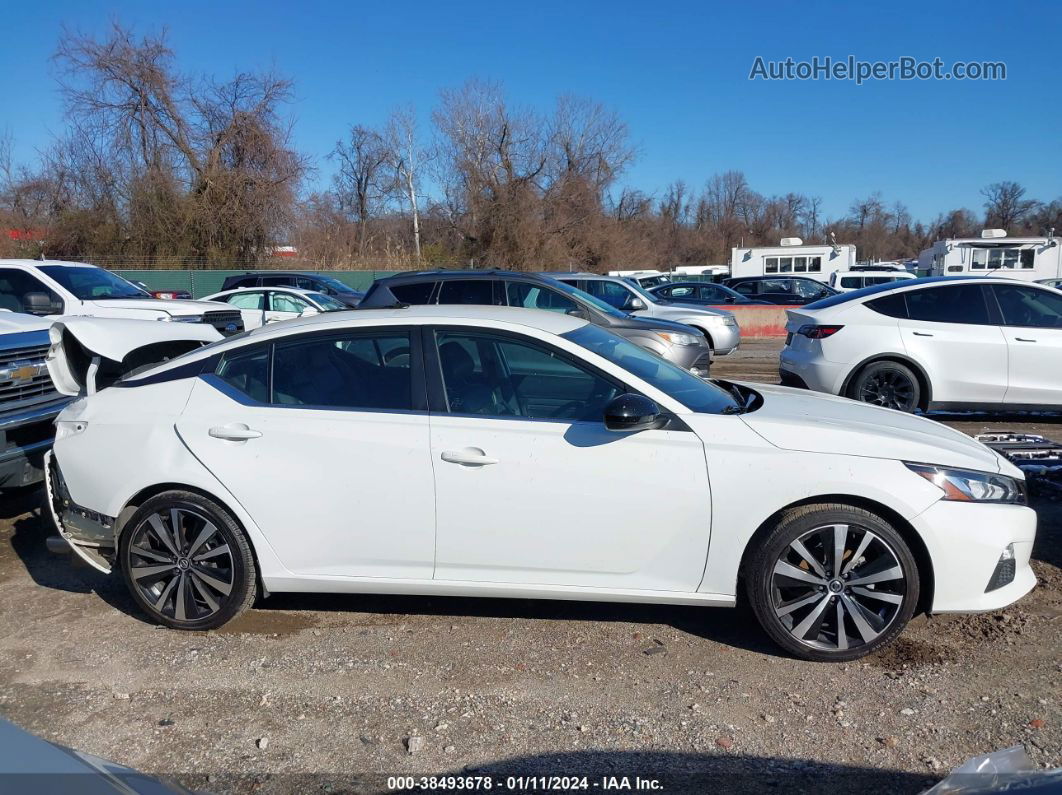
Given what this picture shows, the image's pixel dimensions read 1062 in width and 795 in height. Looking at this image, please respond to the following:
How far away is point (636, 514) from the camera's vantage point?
12.7 ft

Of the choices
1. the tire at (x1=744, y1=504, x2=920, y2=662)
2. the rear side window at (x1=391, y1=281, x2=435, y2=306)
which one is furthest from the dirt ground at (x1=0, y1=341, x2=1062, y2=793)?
the rear side window at (x1=391, y1=281, x2=435, y2=306)

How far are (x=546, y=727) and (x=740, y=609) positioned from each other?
1593mm

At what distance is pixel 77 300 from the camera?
10.6m

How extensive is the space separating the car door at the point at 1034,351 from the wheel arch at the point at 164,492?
7.56 m

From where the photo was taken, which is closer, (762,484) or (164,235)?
(762,484)

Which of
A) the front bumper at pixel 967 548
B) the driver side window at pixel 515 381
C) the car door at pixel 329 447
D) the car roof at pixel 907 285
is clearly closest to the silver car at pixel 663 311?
the car roof at pixel 907 285

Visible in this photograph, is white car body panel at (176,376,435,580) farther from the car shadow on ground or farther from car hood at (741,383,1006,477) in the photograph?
car hood at (741,383,1006,477)

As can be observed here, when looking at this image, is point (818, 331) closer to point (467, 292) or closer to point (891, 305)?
point (891, 305)

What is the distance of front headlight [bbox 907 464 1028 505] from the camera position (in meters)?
3.81

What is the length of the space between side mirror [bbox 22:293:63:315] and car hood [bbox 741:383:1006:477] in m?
8.14

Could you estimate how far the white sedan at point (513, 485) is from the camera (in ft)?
12.5

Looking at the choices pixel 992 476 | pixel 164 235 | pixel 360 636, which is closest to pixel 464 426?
pixel 360 636

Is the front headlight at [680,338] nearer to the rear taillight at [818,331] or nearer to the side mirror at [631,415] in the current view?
the rear taillight at [818,331]

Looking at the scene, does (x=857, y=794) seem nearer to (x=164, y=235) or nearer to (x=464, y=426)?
(x=464, y=426)
